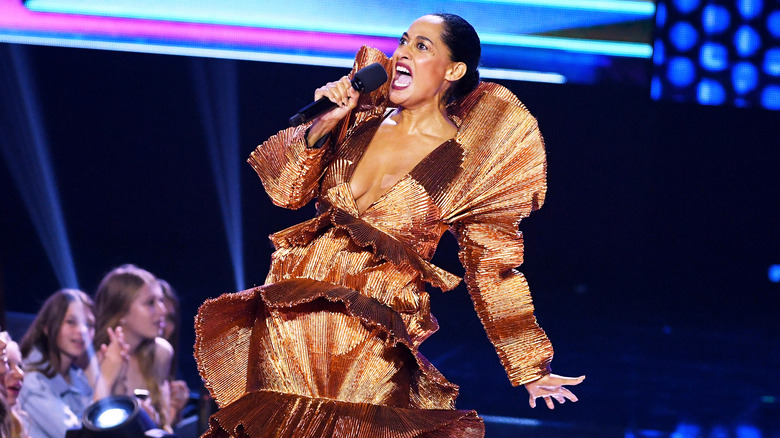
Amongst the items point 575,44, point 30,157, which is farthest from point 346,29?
point 30,157

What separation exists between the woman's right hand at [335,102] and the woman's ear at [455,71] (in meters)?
0.29

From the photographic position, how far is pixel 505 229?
85.1 inches

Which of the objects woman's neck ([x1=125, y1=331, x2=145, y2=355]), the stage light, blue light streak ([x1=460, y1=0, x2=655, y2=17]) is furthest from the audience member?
the stage light

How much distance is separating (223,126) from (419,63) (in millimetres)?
3185

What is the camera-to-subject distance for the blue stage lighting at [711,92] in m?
4.78

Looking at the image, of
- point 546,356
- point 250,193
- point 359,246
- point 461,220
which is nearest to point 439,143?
point 461,220

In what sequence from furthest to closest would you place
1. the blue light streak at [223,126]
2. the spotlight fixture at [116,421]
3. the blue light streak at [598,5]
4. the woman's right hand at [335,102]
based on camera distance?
the blue light streak at [223,126] < the blue light streak at [598,5] < the spotlight fixture at [116,421] < the woman's right hand at [335,102]

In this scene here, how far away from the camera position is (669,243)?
554cm

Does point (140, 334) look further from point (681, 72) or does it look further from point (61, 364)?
point (681, 72)

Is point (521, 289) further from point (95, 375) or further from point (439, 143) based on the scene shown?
point (95, 375)

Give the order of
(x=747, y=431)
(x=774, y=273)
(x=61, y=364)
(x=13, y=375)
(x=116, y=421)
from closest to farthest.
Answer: (x=116, y=421), (x=13, y=375), (x=61, y=364), (x=747, y=431), (x=774, y=273)

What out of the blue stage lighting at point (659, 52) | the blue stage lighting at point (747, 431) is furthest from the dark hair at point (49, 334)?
the blue stage lighting at point (659, 52)

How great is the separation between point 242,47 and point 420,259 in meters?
2.85

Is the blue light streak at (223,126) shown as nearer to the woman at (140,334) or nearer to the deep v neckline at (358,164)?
the woman at (140,334)
